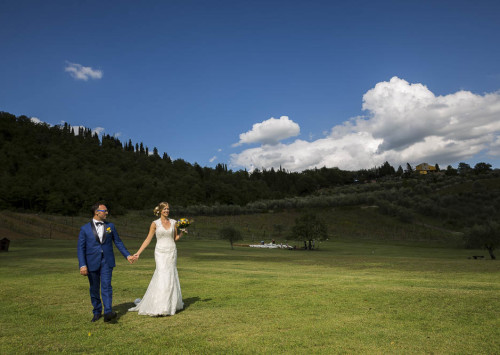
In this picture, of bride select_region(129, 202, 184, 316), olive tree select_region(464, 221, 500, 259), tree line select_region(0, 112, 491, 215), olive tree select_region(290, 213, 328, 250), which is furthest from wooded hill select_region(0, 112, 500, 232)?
bride select_region(129, 202, 184, 316)

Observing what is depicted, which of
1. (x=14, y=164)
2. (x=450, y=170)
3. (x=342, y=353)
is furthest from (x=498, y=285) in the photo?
(x=450, y=170)

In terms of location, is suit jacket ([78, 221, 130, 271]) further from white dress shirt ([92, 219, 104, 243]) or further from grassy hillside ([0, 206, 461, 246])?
grassy hillside ([0, 206, 461, 246])

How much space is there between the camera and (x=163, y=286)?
8.63 metres

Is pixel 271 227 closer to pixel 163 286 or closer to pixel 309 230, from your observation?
pixel 309 230

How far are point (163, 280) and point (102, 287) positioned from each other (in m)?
A: 1.45

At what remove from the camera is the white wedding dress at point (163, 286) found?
851 centimetres

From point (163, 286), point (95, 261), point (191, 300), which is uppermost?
point (95, 261)

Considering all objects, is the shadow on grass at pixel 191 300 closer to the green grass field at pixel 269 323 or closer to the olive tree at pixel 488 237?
the green grass field at pixel 269 323

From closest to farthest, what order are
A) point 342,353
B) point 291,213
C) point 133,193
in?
point 342,353
point 291,213
point 133,193

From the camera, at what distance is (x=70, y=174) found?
15412 cm

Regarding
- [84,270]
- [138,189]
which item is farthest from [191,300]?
[138,189]

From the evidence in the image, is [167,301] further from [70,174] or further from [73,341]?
[70,174]

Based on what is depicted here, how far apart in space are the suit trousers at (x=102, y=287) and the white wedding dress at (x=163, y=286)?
38.5 inches

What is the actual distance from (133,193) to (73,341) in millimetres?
167354
